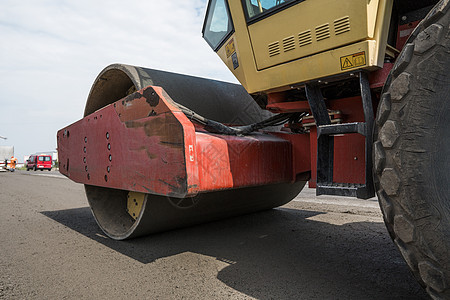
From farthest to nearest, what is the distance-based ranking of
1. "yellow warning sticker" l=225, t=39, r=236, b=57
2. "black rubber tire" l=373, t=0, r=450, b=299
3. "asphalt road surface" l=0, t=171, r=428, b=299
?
"yellow warning sticker" l=225, t=39, r=236, b=57 < "asphalt road surface" l=0, t=171, r=428, b=299 < "black rubber tire" l=373, t=0, r=450, b=299

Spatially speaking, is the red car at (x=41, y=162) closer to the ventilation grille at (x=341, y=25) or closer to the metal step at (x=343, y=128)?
the metal step at (x=343, y=128)

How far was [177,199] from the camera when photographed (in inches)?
115

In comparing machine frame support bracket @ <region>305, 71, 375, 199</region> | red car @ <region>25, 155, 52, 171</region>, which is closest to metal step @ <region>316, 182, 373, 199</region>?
machine frame support bracket @ <region>305, 71, 375, 199</region>

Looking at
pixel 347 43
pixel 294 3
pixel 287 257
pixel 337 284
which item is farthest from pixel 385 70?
pixel 287 257

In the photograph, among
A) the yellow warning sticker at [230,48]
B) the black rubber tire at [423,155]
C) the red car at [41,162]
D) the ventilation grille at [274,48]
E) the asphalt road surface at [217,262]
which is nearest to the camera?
the black rubber tire at [423,155]

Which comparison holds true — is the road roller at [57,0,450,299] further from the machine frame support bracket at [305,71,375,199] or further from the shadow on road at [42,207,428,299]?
the shadow on road at [42,207,428,299]

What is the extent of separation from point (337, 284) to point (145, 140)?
54.8 inches

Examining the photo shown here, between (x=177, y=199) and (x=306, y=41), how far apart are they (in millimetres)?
1709

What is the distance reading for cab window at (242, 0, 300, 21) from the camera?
1.90 meters

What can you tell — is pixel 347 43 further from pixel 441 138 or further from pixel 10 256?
pixel 10 256

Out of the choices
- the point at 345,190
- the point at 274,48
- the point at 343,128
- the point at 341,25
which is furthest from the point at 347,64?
the point at 345,190

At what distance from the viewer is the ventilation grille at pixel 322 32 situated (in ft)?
5.72

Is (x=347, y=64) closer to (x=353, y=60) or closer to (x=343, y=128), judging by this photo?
(x=353, y=60)

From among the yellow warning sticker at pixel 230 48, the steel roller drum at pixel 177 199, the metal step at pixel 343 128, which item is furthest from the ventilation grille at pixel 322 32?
the steel roller drum at pixel 177 199
